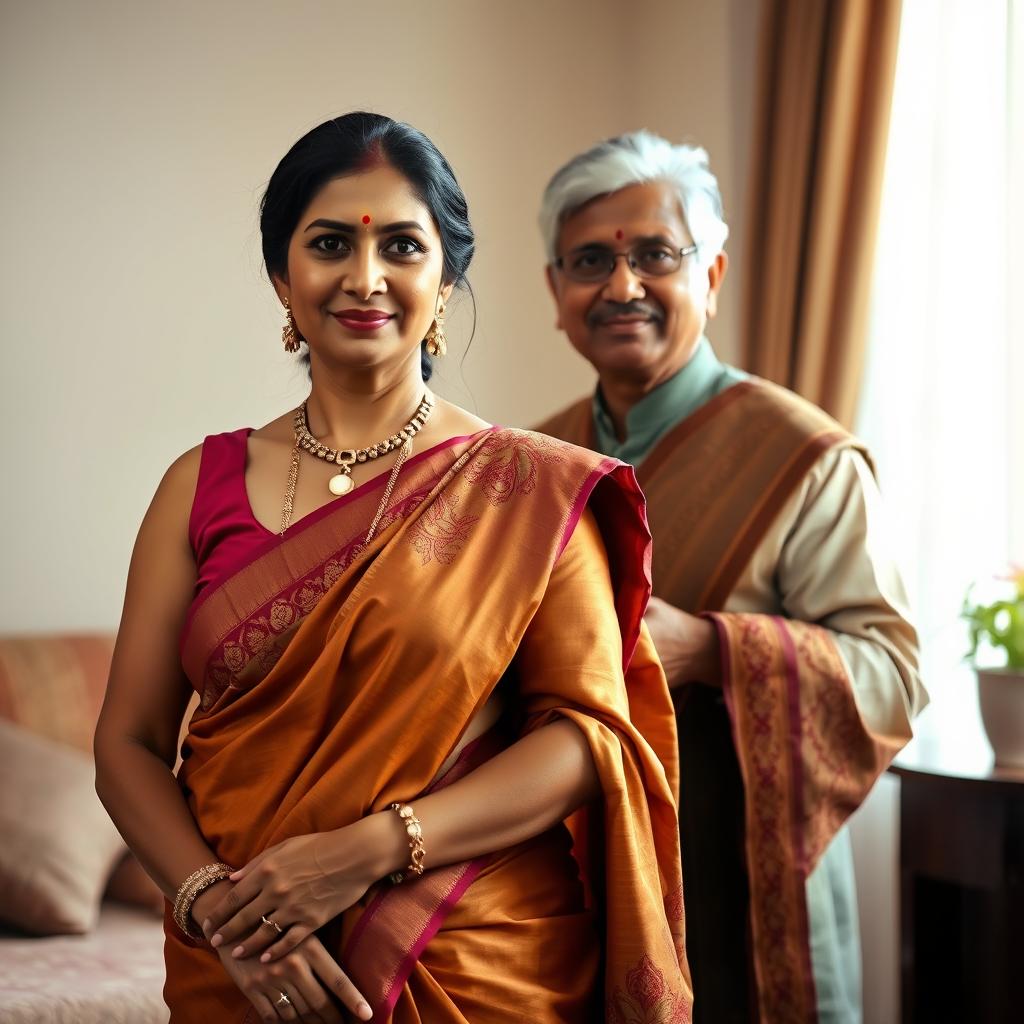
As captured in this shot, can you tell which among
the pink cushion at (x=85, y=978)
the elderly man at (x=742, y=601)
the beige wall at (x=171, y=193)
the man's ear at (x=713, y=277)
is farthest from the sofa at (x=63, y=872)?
the man's ear at (x=713, y=277)

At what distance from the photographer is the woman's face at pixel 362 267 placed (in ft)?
4.52

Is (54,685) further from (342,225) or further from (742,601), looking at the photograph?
(342,225)

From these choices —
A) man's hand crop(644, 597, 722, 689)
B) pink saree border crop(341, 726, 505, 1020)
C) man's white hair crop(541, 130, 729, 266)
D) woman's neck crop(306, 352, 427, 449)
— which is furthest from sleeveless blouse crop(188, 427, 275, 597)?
man's white hair crop(541, 130, 729, 266)

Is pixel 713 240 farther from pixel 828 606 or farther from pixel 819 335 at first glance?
pixel 819 335

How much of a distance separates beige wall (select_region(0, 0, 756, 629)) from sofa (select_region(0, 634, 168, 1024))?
0.86 ft

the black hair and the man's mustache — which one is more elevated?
the black hair

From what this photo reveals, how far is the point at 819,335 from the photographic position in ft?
9.87

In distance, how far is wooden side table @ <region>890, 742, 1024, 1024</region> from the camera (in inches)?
86.8

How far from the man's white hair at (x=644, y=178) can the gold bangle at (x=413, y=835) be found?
3.96 feet

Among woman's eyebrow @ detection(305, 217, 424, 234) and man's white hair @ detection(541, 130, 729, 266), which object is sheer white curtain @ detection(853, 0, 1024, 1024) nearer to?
man's white hair @ detection(541, 130, 729, 266)

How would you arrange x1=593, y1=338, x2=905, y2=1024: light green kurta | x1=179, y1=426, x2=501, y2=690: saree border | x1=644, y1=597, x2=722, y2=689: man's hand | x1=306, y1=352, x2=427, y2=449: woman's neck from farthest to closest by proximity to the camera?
x1=593, y1=338, x2=905, y2=1024: light green kurta, x1=644, y1=597, x2=722, y2=689: man's hand, x1=306, y1=352, x2=427, y2=449: woman's neck, x1=179, y1=426, x2=501, y2=690: saree border

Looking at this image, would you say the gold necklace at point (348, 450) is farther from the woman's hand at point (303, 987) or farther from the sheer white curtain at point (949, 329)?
the sheer white curtain at point (949, 329)

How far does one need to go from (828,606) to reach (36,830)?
1574 millimetres

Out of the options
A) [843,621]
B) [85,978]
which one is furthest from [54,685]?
[843,621]
